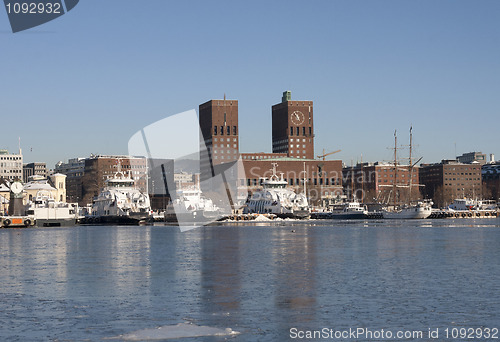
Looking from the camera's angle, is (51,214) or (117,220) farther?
(117,220)

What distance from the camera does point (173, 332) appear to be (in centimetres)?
3130

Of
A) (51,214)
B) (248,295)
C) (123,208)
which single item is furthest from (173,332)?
(123,208)

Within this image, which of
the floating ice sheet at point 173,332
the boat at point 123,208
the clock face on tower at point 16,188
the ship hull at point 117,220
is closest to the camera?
the floating ice sheet at point 173,332

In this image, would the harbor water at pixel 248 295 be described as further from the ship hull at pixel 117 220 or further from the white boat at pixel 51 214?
the ship hull at pixel 117 220

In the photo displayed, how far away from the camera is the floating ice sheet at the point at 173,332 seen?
99.4 ft

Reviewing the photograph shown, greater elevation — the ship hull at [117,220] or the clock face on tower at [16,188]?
the clock face on tower at [16,188]

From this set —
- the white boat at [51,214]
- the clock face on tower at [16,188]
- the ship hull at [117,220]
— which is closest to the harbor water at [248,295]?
the white boat at [51,214]

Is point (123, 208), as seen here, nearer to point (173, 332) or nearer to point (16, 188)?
point (16, 188)

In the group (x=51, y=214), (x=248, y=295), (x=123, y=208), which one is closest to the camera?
(x=248, y=295)

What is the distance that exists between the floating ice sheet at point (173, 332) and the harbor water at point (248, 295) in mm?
83

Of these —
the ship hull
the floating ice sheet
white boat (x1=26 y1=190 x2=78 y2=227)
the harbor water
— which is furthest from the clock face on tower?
the floating ice sheet

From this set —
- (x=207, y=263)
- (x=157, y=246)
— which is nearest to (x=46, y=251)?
(x=157, y=246)

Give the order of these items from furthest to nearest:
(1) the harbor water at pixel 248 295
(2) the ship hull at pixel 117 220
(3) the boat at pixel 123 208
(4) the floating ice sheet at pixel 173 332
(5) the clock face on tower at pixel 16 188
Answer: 1. (3) the boat at pixel 123 208
2. (2) the ship hull at pixel 117 220
3. (5) the clock face on tower at pixel 16 188
4. (1) the harbor water at pixel 248 295
5. (4) the floating ice sheet at pixel 173 332

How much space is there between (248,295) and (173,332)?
10.7m
